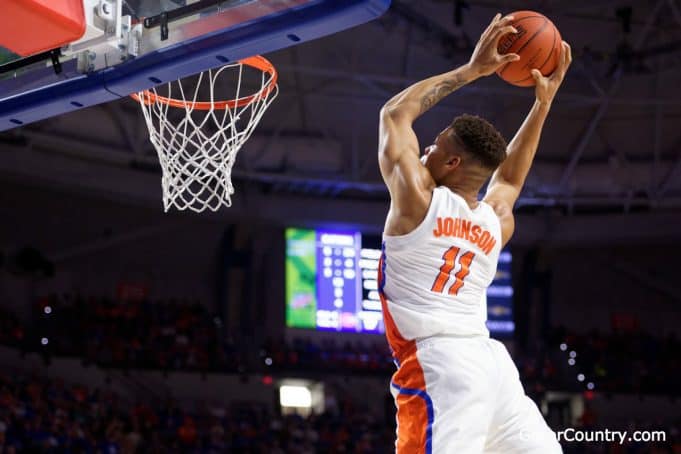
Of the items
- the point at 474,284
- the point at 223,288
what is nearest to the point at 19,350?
the point at 223,288

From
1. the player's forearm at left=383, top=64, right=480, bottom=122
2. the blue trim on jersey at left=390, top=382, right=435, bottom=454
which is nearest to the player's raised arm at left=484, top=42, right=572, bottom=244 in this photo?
the player's forearm at left=383, top=64, right=480, bottom=122

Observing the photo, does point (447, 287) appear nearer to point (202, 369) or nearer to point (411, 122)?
point (411, 122)

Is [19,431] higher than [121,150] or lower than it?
lower

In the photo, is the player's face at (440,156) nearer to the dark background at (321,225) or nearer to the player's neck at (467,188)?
the player's neck at (467,188)

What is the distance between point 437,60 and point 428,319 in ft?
47.5

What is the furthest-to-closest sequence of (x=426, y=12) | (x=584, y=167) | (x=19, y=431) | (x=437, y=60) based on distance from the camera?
1. (x=584, y=167)
2. (x=437, y=60)
3. (x=426, y=12)
4. (x=19, y=431)

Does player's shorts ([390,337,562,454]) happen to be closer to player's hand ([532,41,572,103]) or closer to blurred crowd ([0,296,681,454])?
player's hand ([532,41,572,103])

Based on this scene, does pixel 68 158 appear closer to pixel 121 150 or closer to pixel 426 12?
pixel 121 150

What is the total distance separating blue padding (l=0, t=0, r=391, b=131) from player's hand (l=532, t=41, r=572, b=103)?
69 centimetres

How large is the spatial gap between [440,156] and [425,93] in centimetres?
24

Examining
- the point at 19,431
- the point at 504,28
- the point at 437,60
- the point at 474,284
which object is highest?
the point at 437,60

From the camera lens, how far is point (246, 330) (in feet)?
66.8

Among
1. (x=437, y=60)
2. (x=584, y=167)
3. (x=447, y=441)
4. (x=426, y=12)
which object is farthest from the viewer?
(x=584, y=167)

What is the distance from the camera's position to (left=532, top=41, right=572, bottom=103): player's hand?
4.02 m
